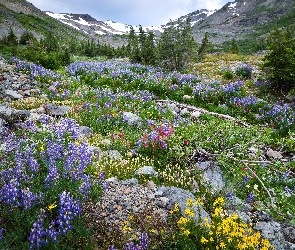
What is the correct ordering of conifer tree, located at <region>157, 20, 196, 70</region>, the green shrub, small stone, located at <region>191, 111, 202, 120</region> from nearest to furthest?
small stone, located at <region>191, 111, 202, 120</region> < the green shrub < conifer tree, located at <region>157, 20, 196, 70</region>

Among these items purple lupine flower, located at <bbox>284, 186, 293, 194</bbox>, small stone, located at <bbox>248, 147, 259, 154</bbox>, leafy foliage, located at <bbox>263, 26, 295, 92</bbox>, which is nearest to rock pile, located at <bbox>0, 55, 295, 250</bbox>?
purple lupine flower, located at <bbox>284, 186, 293, 194</bbox>

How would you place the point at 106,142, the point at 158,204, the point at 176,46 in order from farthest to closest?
1. the point at 176,46
2. the point at 106,142
3. the point at 158,204

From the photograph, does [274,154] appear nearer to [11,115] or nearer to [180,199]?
[180,199]

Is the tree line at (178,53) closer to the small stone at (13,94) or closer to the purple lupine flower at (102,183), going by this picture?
the small stone at (13,94)

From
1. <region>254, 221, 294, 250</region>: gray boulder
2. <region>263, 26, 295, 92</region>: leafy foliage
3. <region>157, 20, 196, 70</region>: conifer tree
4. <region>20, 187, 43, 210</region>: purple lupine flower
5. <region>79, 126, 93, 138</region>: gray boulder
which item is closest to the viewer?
<region>20, 187, 43, 210</region>: purple lupine flower

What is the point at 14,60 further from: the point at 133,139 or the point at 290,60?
the point at 290,60

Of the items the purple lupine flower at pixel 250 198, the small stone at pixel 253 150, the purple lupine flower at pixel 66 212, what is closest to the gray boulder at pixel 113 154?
the purple lupine flower at pixel 66 212

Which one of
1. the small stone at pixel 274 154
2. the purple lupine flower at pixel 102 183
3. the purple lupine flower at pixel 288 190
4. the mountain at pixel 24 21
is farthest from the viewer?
the mountain at pixel 24 21

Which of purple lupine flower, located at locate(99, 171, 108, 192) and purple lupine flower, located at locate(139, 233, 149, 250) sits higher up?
purple lupine flower, located at locate(99, 171, 108, 192)

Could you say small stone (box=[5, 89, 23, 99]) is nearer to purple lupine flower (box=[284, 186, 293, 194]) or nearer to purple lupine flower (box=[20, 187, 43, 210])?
purple lupine flower (box=[20, 187, 43, 210])

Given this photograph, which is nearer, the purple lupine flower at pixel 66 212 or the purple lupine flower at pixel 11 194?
the purple lupine flower at pixel 66 212

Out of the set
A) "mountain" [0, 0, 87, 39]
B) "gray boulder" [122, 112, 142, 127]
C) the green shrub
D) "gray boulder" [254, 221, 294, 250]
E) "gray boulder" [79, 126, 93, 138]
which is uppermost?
"mountain" [0, 0, 87, 39]

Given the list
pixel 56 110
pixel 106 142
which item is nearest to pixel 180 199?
pixel 106 142

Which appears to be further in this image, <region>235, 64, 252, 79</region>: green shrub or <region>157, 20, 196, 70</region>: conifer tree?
<region>157, 20, 196, 70</region>: conifer tree
